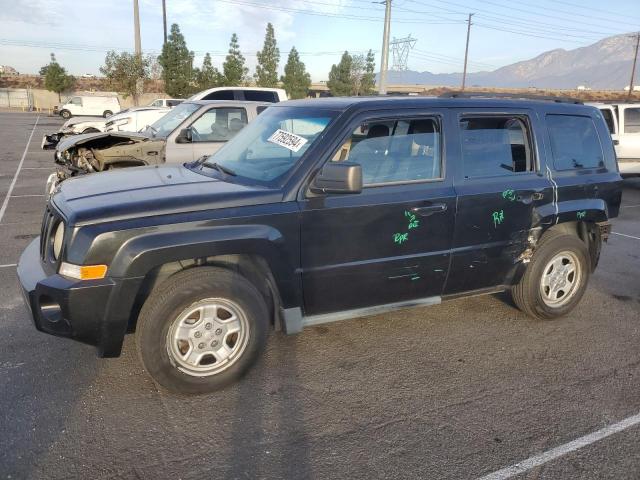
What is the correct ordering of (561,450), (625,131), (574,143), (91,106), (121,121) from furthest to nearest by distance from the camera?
(91,106) → (121,121) → (625,131) → (574,143) → (561,450)

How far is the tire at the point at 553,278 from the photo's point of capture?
4453mm

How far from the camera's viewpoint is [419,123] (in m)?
3.92

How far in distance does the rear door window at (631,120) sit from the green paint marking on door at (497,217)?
1070 centimetres

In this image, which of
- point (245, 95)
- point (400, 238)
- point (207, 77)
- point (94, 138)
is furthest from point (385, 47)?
point (207, 77)

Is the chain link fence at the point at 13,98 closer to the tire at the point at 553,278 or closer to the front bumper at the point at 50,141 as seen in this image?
the front bumper at the point at 50,141

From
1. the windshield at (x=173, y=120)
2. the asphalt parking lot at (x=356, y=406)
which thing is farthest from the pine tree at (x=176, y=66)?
the asphalt parking lot at (x=356, y=406)

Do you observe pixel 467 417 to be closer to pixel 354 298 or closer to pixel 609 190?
pixel 354 298

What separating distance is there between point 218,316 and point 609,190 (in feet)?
12.1

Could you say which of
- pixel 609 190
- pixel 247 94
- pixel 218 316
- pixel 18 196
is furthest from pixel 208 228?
pixel 247 94

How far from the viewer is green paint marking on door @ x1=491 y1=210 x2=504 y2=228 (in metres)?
4.10

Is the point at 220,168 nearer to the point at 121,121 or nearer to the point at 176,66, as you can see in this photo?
the point at 121,121

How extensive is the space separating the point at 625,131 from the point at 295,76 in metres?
49.8

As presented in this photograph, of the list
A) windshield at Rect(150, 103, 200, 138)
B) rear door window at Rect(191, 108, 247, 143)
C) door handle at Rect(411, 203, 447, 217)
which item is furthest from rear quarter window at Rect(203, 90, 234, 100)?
door handle at Rect(411, 203, 447, 217)

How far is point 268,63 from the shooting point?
57031mm
